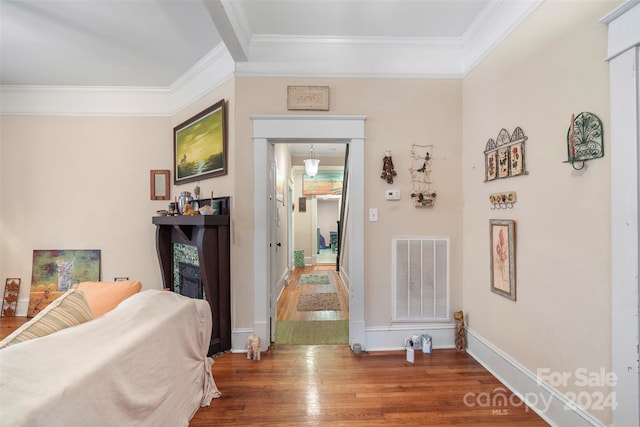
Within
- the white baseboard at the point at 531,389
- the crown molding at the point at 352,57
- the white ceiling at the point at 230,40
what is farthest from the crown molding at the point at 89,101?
the white baseboard at the point at 531,389

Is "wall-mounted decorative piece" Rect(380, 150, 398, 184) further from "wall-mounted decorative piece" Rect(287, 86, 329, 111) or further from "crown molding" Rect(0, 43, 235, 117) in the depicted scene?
"crown molding" Rect(0, 43, 235, 117)

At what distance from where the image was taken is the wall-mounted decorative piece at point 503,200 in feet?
6.11

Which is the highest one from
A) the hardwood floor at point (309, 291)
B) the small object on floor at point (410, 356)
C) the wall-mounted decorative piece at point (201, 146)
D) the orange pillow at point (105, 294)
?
the wall-mounted decorative piece at point (201, 146)

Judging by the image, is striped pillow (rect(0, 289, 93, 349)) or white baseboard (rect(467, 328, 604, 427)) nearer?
striped pillow (rect(0, 289, 93, 349))

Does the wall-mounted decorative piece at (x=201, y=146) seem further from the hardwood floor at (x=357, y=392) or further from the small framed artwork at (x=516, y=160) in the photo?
the small framed artwork at (x=516, y=160)

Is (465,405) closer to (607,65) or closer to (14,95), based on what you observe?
(607,65)

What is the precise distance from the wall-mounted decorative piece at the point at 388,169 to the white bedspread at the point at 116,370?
1.82 metres

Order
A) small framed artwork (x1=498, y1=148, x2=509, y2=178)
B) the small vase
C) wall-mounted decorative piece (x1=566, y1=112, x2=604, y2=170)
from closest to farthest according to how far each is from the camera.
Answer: wall-mounted decorative piece (x1=566, y1=112, x2=604, y2=170) < small framed artwork (x1=498, y1=148, x2=509, y2=178) < the small vase

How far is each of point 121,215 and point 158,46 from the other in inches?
78.0

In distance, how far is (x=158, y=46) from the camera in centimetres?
249

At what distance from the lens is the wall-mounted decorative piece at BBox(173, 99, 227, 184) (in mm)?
2566

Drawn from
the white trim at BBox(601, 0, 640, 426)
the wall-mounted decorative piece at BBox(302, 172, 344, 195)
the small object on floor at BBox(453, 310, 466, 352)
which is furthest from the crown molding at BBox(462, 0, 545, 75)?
the wall-mounted decorative piece at BBox(302, 172, 344, 195)

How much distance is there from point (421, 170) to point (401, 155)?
0.23 m

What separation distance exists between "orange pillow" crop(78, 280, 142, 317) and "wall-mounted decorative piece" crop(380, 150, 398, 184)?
81.3 inches
